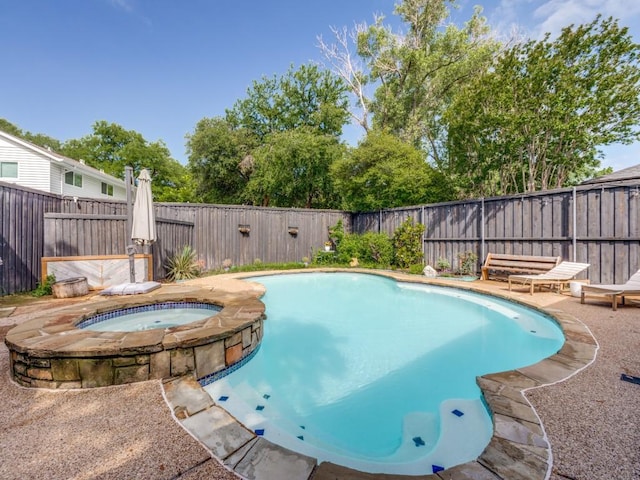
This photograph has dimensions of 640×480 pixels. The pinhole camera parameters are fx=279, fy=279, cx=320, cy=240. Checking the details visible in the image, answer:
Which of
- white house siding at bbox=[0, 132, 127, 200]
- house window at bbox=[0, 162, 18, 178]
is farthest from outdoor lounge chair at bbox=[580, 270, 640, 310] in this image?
house window at bbox=[0, 162, 18, 178]

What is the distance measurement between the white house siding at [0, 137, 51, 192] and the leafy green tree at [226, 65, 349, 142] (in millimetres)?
9553

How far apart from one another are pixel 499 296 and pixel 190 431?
5.58 metres

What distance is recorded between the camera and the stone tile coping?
4.44 feet

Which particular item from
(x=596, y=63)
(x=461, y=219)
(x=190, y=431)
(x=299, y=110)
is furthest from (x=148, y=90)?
(x=596, y=63)

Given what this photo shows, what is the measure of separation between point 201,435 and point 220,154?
17.0m

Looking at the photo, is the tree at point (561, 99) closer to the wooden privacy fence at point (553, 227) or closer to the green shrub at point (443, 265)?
the wooden privacy fence at point (553, 227)

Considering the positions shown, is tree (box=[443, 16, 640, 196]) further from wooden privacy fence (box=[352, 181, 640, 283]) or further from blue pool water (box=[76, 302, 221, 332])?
blue pool water (box=[76, 302, 221, 332])

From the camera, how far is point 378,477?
1.38 m

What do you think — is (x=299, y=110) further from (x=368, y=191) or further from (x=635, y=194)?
(x=635, y=194)

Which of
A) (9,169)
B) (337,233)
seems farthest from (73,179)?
(337,233)

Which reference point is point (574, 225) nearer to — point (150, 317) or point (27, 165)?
point (150, 317)

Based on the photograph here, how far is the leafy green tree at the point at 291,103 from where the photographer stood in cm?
1675

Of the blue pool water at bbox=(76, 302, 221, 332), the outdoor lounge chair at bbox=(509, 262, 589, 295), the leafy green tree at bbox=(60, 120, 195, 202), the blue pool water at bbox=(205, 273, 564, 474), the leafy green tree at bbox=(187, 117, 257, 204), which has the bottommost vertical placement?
the blue pool water at bbox=(205, 273, 564, 474)

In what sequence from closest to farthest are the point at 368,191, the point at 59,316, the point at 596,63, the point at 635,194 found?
the point at 59,316 → the point at 635,194 → the point at 596,63 → the point at 368,191
